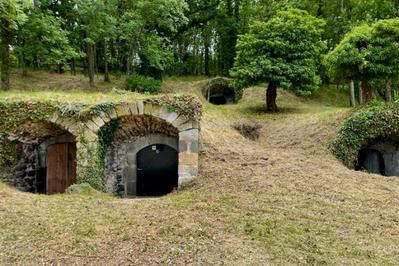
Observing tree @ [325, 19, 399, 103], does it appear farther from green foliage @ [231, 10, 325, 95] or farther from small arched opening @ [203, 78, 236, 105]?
small arched opening @ [203, 78, 236, 105]

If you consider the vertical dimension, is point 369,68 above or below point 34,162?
above

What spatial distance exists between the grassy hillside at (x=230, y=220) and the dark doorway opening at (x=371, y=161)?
2.49 m

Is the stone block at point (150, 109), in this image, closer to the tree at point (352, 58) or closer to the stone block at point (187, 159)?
the stone block at point (187, 159)

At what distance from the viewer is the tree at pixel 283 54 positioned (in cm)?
1563

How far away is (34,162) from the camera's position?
1193cm

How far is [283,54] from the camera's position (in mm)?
15992

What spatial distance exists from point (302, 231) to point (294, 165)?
402cm

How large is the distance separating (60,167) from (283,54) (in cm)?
946

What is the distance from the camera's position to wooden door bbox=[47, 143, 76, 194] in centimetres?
1188

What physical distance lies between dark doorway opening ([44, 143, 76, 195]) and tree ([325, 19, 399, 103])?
879 cm

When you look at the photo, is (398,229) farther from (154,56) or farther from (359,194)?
(154,56)

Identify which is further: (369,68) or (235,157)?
(369,68)

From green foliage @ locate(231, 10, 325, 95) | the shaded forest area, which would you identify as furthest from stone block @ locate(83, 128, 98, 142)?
green foliage @ locate(231, 10, 325, 95)

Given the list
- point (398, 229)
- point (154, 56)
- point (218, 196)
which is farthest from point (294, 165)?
point (154, 56)
